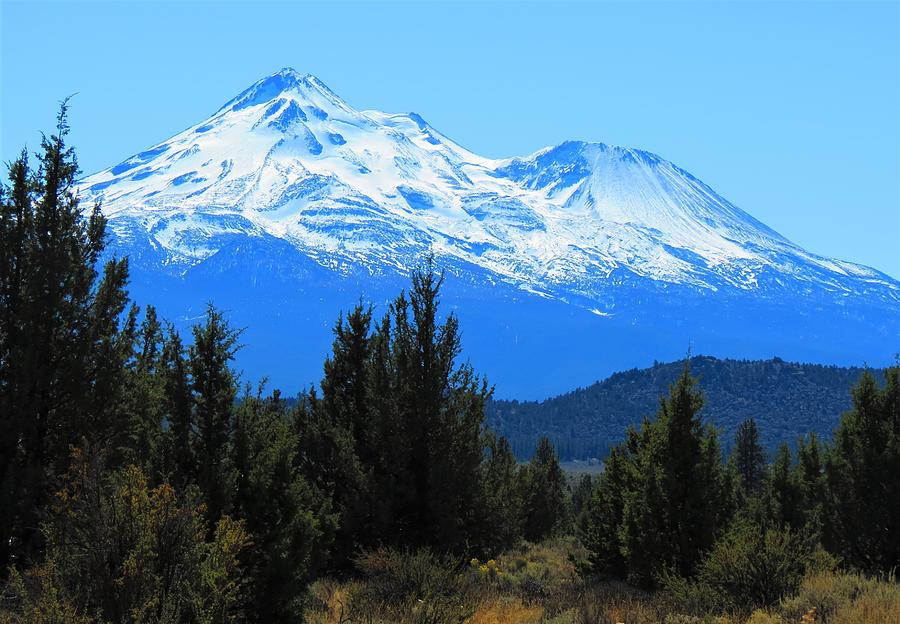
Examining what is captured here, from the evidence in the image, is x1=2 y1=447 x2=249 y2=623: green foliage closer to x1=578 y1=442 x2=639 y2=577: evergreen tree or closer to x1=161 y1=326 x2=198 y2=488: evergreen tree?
x1=161 y1=326 x2=198 y2=488: evergreen tree

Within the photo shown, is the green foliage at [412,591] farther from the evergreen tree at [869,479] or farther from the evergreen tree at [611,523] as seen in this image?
the evergreen tree at [611,523]

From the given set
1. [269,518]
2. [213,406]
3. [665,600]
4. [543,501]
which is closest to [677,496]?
[665,600]

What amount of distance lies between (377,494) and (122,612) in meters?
11.4

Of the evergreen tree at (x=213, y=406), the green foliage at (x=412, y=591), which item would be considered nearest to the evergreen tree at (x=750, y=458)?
the green foliage at (x=412, y=591)

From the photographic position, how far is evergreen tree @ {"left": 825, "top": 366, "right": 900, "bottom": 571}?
20.0 metres

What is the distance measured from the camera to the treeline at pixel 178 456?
901 centimetres

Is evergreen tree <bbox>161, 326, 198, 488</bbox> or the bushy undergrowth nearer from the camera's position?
the bushy undergrowth

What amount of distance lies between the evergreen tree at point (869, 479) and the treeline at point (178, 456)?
7641 millimetres

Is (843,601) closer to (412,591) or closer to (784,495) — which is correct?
(412,591)

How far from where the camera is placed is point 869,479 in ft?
67.3

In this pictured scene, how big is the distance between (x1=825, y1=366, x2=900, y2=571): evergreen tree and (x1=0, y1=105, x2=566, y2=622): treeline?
7.64m

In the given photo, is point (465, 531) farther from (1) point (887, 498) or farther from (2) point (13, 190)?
(2) point (13, 190)

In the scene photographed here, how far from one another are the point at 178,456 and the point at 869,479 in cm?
1492

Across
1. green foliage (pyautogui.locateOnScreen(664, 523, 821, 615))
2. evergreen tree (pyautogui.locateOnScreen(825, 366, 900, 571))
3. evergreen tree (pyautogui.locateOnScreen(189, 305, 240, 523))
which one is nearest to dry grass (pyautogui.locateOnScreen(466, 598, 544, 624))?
green foliage (pyautogui.locateOnScreen(664, 523, 821, 615))
